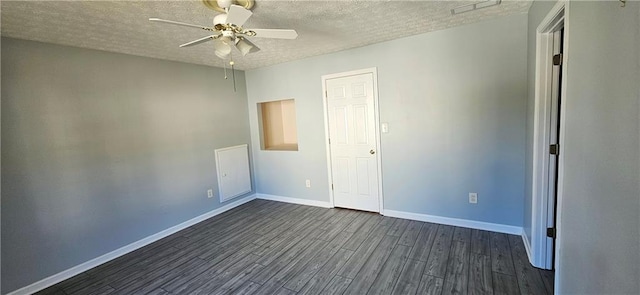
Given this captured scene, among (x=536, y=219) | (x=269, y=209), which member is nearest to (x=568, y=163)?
(x=536, y=219)

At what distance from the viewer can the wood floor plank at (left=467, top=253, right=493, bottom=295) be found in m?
2.07

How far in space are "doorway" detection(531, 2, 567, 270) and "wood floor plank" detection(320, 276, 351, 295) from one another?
1655 mm

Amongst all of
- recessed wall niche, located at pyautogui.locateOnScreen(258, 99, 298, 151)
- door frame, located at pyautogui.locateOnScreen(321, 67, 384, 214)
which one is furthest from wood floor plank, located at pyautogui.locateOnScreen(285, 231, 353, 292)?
recessed wall niche, located at pyautogui.locateOnScreen(258, 99, 298, 151)

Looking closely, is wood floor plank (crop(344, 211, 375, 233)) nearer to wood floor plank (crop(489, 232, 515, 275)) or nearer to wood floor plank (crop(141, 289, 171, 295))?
wood floor plank (crop(489, 232, 515, 275))

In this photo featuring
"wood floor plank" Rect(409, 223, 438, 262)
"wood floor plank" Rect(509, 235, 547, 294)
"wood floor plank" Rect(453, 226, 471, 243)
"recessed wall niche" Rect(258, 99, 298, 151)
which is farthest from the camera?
"recessed wall niche" Rect(258, 99, 298, 151)

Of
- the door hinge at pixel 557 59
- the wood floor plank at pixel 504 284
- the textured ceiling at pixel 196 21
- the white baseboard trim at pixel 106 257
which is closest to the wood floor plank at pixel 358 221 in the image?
the wood floor plank at pixel 504 284

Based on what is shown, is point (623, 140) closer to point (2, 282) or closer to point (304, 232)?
point (304, 232)

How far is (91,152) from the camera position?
2.77 meters

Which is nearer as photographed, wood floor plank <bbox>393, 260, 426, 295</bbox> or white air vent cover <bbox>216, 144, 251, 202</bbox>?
wood floor plank <bbox>393, 260, 426, 295</bbox>

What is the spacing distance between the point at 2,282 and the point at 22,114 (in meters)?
1.44

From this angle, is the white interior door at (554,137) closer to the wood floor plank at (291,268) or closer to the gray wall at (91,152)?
the wood floor plank at (291,268)

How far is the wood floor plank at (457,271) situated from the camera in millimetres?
2098

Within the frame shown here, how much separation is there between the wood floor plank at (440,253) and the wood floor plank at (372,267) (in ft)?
1.30

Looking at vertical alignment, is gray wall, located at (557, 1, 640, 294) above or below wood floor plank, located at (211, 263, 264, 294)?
above
